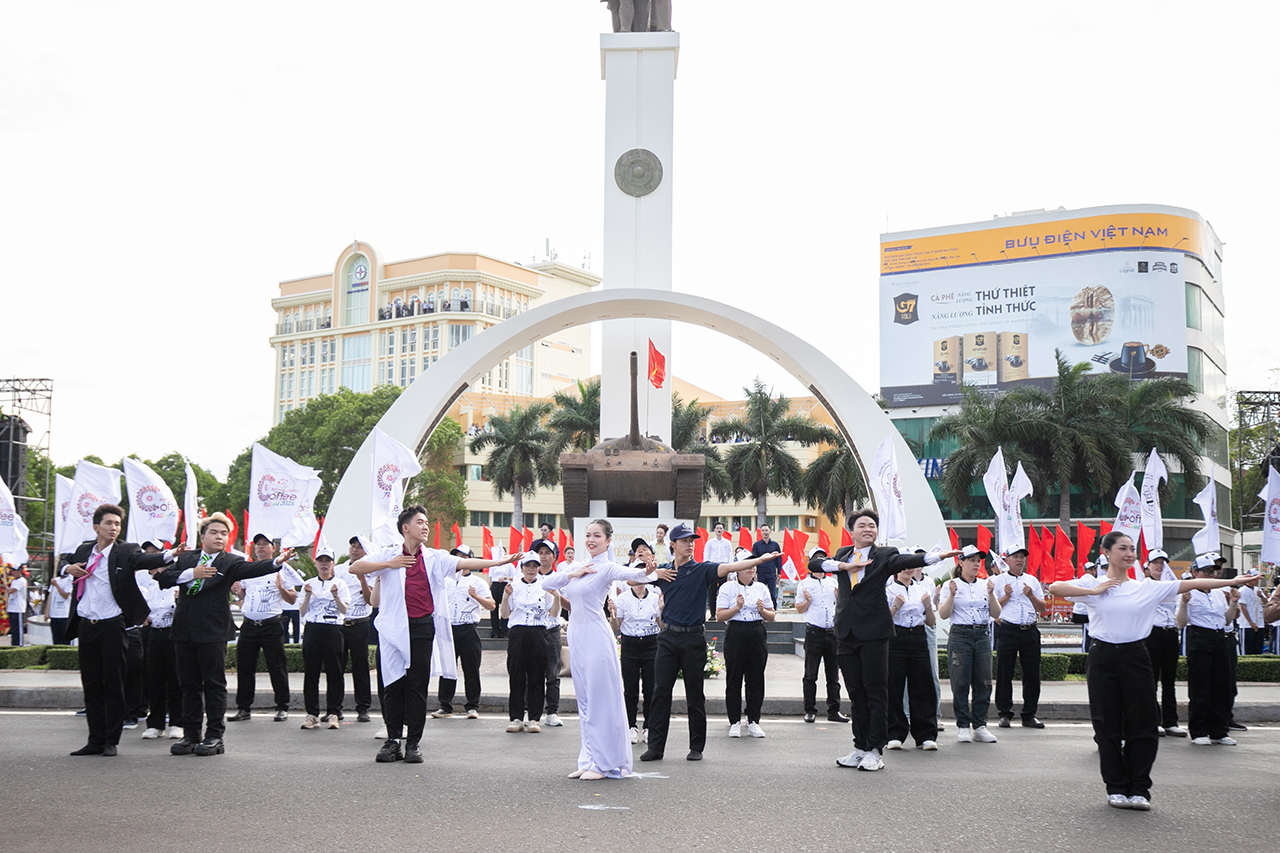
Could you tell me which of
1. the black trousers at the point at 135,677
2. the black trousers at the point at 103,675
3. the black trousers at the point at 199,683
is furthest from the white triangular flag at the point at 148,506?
the black trousers at the point at 199,683

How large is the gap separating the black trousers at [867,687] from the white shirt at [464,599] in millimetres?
4596

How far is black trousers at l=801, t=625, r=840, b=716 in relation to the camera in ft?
38.5

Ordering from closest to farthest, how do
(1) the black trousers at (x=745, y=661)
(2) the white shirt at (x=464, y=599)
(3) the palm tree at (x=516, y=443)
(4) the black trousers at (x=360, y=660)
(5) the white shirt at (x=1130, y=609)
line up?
1. (5) the white shirt at (x=1130, y=609)
2. (1) the black trousers at (x=745, y=661)
3. (4) the black trousers at (x=360, y=660)
4. (2) the white shirt at (x=464, y=599)
5. (3) the palm tree at (x=516, y=443)

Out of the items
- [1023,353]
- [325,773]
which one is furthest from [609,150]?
[1023,353]

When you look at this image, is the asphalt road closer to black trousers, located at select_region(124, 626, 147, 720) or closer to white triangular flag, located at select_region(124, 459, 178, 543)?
black trousers, located at select_region(124, 626, 147, 720)

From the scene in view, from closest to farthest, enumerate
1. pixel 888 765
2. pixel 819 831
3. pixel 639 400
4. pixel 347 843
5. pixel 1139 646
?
pixel 347 843
pixel 819 831
pixel 1139 646
pixel 888 765
pixel 639 400

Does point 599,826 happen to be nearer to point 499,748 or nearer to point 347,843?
point 347,843

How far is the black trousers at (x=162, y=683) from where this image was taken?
978 cm

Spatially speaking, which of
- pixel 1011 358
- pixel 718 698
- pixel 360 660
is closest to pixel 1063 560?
pixel 718 698

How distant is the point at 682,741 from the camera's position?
10.0 metres

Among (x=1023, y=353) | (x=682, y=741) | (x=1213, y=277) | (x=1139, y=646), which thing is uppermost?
(x=1213, y=277)

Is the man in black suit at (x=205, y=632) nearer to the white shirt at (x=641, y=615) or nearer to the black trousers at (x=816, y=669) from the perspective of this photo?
the white shirt at (x=641, y=615)

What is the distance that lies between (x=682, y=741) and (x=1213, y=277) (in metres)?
54.5

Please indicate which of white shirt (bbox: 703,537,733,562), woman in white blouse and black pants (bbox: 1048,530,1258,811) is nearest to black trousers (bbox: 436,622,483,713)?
woman in white blouse and black pants (bbox: 1048,530,1258,811)
